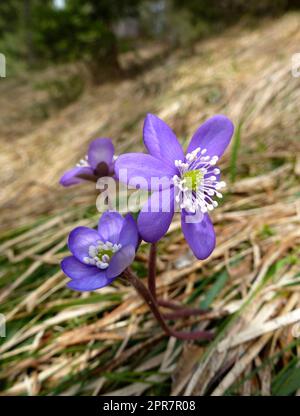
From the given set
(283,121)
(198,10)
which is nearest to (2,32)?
(198,10)

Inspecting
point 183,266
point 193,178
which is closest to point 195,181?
point 193,178

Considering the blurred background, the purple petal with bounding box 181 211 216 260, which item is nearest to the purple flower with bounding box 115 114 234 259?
the purple petal with bounding box 181 211 216 260

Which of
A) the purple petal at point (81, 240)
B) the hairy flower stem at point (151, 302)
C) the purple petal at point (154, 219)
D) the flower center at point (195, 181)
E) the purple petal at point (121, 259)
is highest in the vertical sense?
the flower center at point (195, 181)

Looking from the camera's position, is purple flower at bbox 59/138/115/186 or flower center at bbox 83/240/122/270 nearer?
flower center at bbox 83/240/122/270

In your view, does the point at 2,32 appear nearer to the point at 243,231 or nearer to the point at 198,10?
the point at 198,10

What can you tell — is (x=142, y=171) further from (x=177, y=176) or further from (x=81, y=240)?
(x=81, y=240)

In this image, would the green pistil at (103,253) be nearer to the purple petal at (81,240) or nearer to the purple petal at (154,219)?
the purple petal at (81,240)

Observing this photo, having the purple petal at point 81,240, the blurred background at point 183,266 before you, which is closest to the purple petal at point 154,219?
the purple petal at point 81,240

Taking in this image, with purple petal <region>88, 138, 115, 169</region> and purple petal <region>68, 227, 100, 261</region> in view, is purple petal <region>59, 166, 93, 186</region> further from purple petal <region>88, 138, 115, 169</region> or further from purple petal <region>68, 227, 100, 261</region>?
purple petal <region>68, 227, 100, 261</region>
